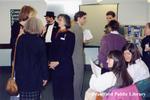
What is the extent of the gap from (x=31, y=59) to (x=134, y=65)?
1041 millimetres

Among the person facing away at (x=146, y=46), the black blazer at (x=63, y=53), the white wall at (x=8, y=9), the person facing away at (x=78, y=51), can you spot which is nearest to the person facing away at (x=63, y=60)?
the black blazer at (x=63, y=53)

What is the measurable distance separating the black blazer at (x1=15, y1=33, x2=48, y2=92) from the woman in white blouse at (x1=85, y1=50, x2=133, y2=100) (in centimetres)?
61

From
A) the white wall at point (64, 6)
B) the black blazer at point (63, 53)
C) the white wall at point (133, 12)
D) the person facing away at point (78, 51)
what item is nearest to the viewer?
the black blazer at point (63, 53)

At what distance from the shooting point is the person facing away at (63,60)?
429cm

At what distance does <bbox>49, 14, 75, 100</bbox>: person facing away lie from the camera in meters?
4.29

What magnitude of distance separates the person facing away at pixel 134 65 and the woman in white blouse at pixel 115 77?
0.29 metres

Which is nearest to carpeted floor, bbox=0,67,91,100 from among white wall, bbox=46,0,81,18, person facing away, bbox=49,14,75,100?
person facing away, bbox=49,14,75,100

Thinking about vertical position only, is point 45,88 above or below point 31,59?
below

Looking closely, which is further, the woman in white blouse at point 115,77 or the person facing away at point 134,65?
the person facing away at point 134,65

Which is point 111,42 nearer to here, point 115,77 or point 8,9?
point 115,77

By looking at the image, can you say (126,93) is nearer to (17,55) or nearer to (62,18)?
(17,55)

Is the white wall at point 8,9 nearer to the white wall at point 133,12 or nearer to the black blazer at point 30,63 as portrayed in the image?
the white wall at point 133,12

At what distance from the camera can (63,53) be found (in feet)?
14.2

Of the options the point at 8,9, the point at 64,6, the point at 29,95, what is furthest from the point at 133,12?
the point at 29,95
